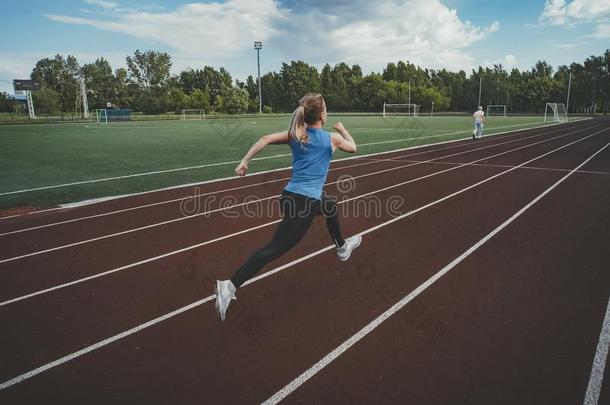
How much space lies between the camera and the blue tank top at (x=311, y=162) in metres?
3.53

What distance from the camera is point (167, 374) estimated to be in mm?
2941

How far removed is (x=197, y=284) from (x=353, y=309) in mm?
1758

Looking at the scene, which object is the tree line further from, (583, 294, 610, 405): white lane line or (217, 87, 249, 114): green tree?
(583, 294, 610, 405): white lane line

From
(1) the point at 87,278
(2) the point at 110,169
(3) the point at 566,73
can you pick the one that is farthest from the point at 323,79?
(1) the point at 87,278

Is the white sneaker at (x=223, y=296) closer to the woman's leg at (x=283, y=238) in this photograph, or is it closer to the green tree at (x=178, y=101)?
the woman's leg at (x=283, y=238)

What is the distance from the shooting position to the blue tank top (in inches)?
139

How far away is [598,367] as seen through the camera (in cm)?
Result: 294

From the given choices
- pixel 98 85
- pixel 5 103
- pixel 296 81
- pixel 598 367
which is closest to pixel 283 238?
pixel 598 367

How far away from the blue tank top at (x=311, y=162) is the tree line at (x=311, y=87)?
87.2 m

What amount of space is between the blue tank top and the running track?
118 centimetres

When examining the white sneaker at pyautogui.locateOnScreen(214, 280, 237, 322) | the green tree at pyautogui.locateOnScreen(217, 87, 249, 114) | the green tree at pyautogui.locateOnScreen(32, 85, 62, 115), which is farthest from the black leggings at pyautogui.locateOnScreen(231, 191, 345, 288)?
the green tree at pyautogui.locateOnScreen(32, 85, 62, 115)

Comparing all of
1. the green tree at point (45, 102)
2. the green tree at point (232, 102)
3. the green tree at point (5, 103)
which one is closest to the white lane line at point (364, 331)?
the green tree at point (232, 102)

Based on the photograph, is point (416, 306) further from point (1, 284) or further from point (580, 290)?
point (1, 284)

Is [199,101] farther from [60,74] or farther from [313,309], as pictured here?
[313,309]
